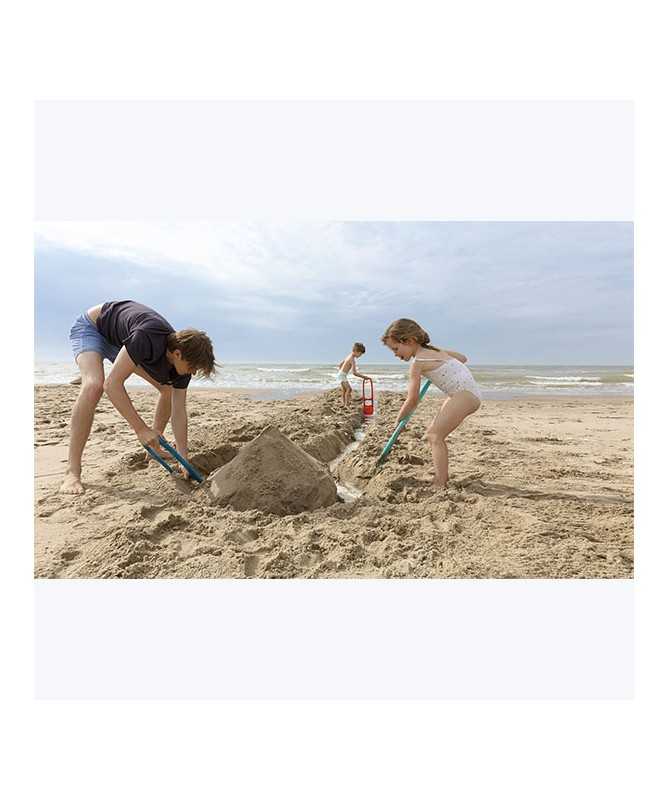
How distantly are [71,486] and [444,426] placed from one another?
8.60 ft

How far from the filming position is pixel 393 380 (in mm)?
14852

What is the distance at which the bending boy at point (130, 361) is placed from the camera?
9.55 ft

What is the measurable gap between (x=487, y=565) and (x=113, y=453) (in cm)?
346

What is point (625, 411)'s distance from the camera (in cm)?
895

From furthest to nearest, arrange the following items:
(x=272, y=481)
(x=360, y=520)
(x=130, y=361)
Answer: (x=130, y=361) < (x=272, y=481) < (x=360, y=520)

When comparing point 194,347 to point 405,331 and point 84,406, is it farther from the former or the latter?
point 405,331

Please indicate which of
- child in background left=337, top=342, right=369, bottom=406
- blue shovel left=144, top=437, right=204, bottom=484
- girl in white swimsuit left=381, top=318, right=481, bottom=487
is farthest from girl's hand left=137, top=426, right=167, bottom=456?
child in background left=337, top=342, right=369, bottom=406

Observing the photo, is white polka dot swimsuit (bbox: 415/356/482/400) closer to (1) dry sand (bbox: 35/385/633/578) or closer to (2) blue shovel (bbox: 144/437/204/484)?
(1) dry sand (bbox: 35/385/633/578)

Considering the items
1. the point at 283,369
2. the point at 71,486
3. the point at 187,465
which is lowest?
the point at 71,486

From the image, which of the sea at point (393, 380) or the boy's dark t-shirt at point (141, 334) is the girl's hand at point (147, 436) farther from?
the sea at point (393, 380)

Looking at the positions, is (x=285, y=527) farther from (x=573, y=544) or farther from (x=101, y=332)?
(x=101, y=332)

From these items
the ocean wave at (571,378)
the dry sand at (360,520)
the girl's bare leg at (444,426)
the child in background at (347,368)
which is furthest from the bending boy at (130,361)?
the ocean wave at (571,378)

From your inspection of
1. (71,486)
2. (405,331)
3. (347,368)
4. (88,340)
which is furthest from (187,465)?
(347,368)

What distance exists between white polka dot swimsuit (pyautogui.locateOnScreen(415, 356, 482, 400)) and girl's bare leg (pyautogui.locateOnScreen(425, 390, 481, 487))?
0.04 metres
